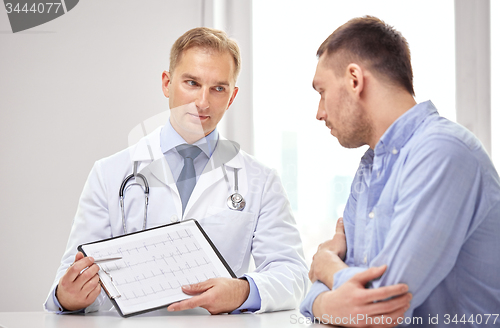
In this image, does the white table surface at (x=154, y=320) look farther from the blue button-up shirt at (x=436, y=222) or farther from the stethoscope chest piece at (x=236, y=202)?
the stethoscope chest piece at (x=236, y=202)

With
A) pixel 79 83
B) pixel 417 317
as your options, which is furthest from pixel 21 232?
pixel 417 317

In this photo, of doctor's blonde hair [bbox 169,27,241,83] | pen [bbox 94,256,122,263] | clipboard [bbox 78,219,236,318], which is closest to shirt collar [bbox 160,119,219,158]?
doctor's blonde hair [bbox 169,27,241,83]

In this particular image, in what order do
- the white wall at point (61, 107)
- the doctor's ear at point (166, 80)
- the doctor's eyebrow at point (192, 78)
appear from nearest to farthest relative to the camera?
the doctor's eyebrow at point (192, 78), the doctor's ear at point (166, 80), the white wall at point (61, 107)

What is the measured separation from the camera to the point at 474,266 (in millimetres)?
883

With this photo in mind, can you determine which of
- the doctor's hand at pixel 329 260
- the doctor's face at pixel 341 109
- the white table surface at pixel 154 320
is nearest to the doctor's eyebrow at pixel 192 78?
the doctor's face at pixel 341 109

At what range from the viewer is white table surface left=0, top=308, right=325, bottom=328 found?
3.25 ft

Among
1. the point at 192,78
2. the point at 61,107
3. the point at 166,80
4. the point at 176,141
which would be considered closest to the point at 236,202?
the point at 176,141

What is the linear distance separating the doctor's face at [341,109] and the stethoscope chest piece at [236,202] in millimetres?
480

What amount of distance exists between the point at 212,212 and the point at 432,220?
0.81m

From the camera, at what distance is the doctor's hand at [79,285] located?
1.10 meters

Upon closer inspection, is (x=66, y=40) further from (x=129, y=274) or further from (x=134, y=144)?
(x=129, y=274)

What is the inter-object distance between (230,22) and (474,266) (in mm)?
1825

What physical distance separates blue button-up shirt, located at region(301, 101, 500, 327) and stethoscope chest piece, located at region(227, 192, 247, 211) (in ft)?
1.67

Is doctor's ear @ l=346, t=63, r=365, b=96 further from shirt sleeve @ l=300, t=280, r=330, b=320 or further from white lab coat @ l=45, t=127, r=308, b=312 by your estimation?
white lab coat @ l=45, t=127, r=308, b=312
